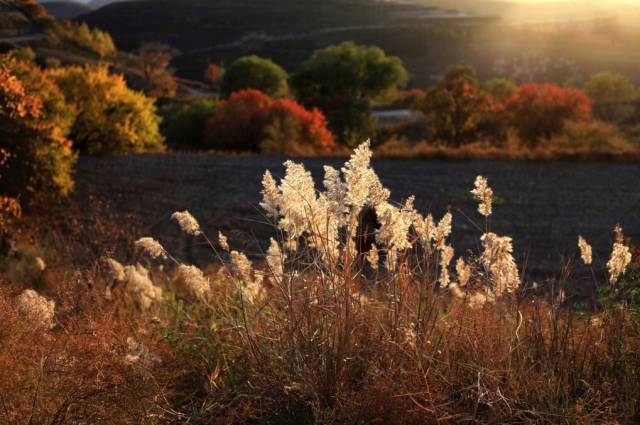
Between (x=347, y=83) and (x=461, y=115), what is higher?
(x=347, y=83)

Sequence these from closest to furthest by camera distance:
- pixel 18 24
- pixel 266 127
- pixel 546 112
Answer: pixel 266 127 → pixel 546 112 → pixel 18 24

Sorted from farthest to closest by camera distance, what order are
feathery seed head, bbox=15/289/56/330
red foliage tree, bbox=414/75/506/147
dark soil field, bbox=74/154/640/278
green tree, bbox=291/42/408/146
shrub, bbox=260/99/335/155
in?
green tree, bbox=291/42/408/146 < red foliage tree, bbox=414/75/506/147 < shrub, bbox=260/99/335/155 < dark soil field, bbox=74/154/640/278 < feathery seed head, bbox=15/289/56/330

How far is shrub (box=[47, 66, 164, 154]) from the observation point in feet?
51.5

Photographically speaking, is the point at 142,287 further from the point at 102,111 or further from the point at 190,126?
the point at 190,126

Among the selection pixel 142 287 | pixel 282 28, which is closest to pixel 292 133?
pixel 142 287

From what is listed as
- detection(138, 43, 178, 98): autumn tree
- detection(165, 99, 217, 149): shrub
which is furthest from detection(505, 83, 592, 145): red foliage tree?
detection(138, 43, 178, 98): autumn tree

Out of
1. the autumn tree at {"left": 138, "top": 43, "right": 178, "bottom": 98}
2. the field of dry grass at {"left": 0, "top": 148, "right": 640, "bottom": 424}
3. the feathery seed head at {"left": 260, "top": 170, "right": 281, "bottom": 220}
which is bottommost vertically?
the autumn tree at {"left": 138, "top": 43, "right": 178, "bottom": 98}

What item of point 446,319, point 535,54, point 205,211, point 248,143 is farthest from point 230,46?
point 446,319

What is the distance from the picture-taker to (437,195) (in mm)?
12734

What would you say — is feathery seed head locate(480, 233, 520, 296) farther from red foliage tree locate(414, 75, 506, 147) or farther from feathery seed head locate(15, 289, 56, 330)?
red foliage tree locate(414, 75, 506, 147)

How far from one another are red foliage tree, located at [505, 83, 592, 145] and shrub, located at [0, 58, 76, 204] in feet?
46.9

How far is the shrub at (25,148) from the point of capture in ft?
33.1

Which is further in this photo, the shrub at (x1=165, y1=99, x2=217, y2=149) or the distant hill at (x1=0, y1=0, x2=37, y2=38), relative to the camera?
the distant hill at (x1=0, y1=0, x2=37, y2=38)

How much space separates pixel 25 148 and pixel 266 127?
399 inches
